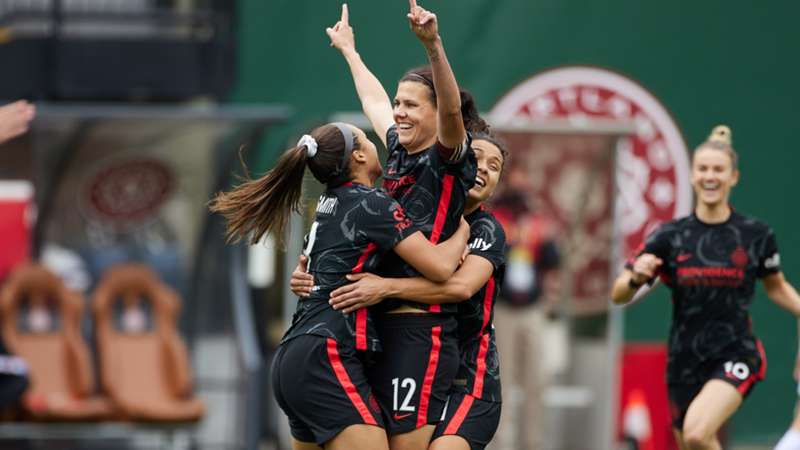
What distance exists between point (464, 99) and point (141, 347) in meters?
5.78

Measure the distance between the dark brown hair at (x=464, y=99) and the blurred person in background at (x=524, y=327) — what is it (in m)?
4.86

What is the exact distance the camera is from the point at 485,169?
6273 millimetres

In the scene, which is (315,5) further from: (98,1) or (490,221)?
(490,221)

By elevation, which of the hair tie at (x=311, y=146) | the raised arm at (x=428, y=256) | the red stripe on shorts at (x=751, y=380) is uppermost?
the hair tie at (x=311, y=146)

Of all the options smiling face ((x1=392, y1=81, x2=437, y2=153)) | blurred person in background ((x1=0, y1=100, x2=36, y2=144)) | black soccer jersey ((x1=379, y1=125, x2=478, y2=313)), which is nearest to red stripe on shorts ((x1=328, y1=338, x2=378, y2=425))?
black soccer jersey ((x1=379, y1=125, x2=478, y2=313))

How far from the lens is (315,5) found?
39.3 ft

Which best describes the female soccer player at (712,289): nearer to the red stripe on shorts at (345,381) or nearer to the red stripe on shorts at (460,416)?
the red stripe on shorts at (460,416)

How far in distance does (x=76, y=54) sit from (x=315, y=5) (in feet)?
5.80

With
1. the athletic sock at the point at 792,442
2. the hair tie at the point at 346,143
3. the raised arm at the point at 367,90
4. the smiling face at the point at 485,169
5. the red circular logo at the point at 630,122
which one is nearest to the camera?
the hair tie at the point at 346,143

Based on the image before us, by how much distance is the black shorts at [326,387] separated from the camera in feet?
19.1

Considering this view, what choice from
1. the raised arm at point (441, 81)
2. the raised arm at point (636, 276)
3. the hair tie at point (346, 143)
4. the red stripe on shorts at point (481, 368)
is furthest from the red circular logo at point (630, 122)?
the raised arm at point (441, 81)

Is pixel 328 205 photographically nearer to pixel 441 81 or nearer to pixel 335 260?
pixel 335 260

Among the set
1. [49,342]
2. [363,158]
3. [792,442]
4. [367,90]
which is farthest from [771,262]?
[49,342]

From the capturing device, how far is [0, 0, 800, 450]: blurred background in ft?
37.3
